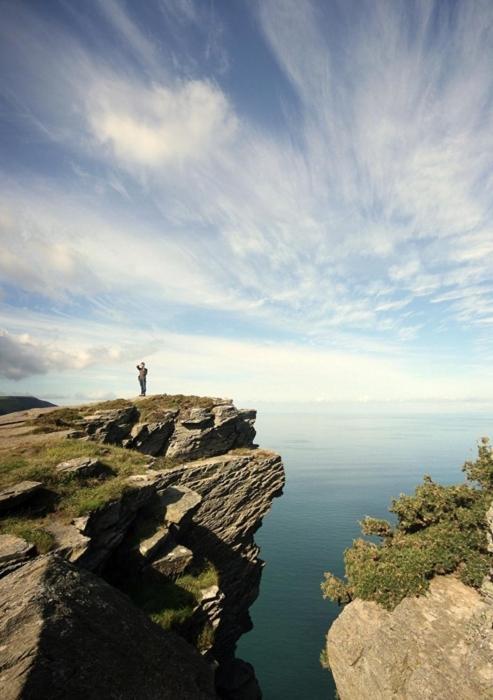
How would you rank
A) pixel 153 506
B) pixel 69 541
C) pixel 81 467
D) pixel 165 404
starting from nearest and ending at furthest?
pixel 69 541 → pixel 81 467 → pixel 153 506 → pixel 165 404

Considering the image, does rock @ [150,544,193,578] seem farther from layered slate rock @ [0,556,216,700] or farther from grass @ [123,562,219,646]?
layered slate rock @ [0,556,216,700]

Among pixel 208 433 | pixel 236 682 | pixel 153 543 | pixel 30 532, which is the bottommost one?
pixel 236 682

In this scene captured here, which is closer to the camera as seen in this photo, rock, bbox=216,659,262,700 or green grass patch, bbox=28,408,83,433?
green grass patch, bbox=28,408,83,433

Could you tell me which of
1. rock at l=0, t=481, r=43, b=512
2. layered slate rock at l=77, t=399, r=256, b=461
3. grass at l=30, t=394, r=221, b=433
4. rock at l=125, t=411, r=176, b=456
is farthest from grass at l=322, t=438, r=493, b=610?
grass at l=30, t=394, r=221, b=433

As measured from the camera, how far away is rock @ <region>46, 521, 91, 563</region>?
12.9 m

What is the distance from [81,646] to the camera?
6.45 m

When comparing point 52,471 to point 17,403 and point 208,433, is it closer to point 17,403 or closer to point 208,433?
point 208,433

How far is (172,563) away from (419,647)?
14.3 m

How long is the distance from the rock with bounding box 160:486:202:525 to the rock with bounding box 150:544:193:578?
249cm

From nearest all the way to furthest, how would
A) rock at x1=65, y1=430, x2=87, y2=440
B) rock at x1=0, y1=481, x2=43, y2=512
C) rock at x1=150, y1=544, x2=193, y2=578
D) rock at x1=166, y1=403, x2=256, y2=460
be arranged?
rock at x1=0, y1=481, x2=43, y2=512 → rock at x1=150, y1=544, x2=193, y2=578 → rock at x1=65, y1=430, x2=87, y2=440 → rock at x1=166, y1=403, x2=256, y2=460

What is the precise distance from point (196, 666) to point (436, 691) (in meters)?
15.5

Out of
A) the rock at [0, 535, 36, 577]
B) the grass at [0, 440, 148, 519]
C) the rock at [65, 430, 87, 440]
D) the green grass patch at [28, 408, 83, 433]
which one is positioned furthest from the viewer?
the green grass patch at [28, 408, 83, 433]


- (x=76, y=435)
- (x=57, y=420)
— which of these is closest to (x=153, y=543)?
(x=76, y=435)

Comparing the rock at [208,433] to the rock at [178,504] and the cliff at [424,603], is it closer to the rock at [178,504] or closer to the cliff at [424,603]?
the rock at [178,504]
